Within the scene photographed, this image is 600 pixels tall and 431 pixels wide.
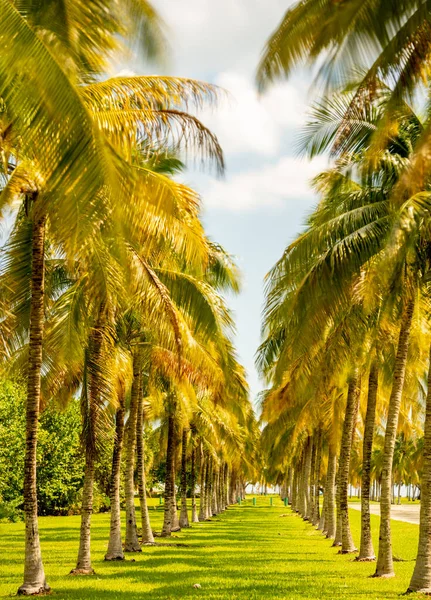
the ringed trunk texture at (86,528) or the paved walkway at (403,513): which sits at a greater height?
the ringed trunk texture at (86,528)

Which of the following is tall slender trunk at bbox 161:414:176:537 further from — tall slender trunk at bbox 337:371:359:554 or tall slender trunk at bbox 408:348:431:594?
tall slender trunk at bbox 408:348:431:594

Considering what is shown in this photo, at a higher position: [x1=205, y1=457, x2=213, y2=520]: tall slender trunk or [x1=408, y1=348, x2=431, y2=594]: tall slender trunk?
[x1=408, y1=348, x2=431, y2=594]: tall slender trunk

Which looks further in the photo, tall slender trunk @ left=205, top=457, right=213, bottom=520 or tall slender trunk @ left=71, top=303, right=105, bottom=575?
tall slender trunk @ left=205, top=457, right=213, bottom=520

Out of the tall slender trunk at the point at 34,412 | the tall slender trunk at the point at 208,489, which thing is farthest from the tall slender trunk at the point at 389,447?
the tall slender trunk at the point at 208,489

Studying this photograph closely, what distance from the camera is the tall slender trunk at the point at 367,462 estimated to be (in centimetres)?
2017

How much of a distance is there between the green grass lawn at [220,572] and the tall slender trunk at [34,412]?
0.74 m

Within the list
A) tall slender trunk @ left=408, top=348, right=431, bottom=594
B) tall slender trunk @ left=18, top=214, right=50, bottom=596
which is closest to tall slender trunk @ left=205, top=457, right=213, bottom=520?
tall slender trunk @ left=408, top=348, right=431, bottom=594

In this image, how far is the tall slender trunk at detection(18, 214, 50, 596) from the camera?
43.0 ft

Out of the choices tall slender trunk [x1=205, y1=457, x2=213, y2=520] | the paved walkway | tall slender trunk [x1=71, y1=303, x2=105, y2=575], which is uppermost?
tall slender trunk [x1=71, y1=303, x2=105, y2=575]

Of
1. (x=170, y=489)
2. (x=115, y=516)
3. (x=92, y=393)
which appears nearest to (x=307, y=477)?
(x=170, y=489)

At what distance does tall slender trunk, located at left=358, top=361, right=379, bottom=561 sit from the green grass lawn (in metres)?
0.58

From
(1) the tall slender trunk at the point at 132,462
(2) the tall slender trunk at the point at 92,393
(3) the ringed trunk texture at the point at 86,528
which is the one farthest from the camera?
(1) the tall slender trunk at the point at 132,462

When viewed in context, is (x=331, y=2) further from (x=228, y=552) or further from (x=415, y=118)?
(x=228, y=552)

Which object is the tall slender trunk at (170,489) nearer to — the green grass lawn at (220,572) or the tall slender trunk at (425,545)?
the green grass lawn at (220,572)
